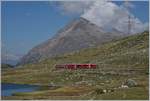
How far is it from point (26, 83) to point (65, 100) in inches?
4049

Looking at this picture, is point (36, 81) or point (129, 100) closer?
point (129, 100)

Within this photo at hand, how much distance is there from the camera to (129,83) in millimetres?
108812

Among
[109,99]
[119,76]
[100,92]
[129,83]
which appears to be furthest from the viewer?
[119,76]

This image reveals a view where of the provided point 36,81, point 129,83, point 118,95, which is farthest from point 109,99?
point 36,81

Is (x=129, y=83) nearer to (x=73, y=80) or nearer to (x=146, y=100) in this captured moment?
(x=146, y=100)

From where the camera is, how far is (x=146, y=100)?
71.0 m

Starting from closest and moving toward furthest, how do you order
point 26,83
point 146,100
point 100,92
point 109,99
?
point 146,100, point 109,99, point 100,92, point 26,83

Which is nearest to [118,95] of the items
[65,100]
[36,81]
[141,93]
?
[141,93]

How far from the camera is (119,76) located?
172 metres

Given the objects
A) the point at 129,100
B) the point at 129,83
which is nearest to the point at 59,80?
the point at 129,83

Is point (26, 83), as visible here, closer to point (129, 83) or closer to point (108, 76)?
point (108, 76)

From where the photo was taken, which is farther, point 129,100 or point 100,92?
point 100,92

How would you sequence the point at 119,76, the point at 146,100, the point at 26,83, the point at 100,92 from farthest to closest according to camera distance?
the point at 26,83 → the point at 119,76 → the point at 100,92 → the point at 146,100

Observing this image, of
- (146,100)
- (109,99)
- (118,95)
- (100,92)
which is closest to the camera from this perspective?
(146,100)
